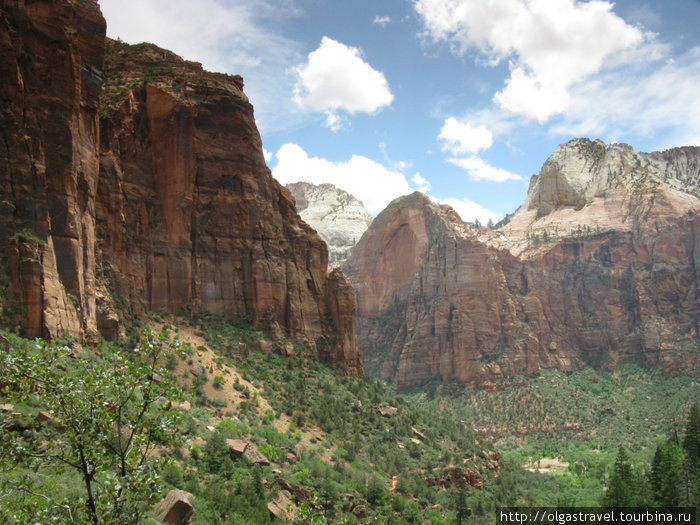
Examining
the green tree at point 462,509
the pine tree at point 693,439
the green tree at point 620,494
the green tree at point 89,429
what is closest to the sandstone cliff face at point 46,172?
the green tree at point 89,429

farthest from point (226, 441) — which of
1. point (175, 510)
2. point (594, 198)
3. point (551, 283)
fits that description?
point (594, 198)

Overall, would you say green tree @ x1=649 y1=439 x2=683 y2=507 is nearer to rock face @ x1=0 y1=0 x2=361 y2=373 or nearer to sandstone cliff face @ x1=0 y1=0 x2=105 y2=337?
rock face @ x1=0 y1=0 x2=361 y2=373

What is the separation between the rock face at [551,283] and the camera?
123062mm

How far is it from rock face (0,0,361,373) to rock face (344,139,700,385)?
69207 millimetres

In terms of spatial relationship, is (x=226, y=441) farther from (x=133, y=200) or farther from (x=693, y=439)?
(x=693, y=439)

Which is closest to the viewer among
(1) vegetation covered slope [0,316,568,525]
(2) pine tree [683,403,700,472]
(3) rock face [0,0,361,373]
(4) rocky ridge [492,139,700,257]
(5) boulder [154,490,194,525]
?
(1) vegetation covered slope [0,316,568,525]

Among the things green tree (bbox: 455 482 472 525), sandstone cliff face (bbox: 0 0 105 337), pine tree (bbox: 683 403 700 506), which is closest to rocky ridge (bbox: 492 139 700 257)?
pine tree (bbox: 683 403 700 506)

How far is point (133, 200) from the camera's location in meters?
47.3

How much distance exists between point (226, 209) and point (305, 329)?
12.8 m

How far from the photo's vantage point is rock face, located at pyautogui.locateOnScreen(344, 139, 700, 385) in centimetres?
12306

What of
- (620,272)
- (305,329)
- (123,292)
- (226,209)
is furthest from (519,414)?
(123,292)

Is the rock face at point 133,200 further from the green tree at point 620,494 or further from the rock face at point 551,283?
the rock face at point 551,283

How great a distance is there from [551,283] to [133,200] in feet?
350

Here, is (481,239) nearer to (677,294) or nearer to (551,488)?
(677,294)
